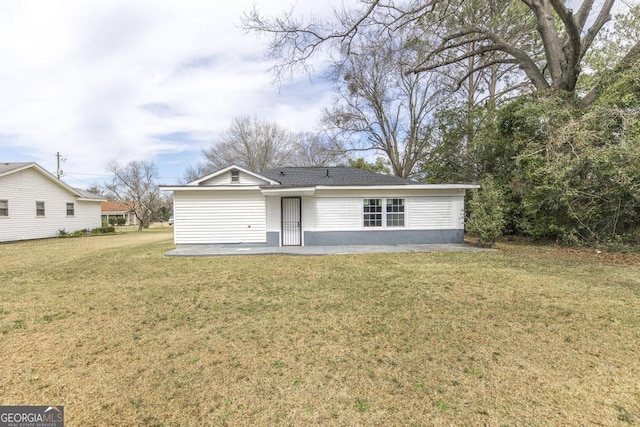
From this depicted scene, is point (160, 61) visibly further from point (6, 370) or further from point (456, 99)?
point (456, 99)

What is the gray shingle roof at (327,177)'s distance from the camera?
12.7 m

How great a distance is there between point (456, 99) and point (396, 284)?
706 inches

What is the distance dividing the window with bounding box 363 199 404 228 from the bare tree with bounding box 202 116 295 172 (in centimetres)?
2026

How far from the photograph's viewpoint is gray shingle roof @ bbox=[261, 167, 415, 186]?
12.7 metres

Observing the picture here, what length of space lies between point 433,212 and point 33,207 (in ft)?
73.2

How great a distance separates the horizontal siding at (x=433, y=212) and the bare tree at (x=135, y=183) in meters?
29.7

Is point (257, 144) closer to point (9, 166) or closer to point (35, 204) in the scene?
point (35, 204)

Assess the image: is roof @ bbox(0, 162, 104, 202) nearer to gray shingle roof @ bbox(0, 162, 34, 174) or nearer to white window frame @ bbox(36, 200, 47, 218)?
gray shingle roof @ bbox(0, 162, 34, 174)

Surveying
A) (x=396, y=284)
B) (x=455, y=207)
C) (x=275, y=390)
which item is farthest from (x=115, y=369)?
(x=455, y=207)

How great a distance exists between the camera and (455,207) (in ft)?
40.0

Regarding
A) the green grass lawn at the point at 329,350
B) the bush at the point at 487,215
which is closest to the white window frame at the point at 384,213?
the bush at the point at 487,215

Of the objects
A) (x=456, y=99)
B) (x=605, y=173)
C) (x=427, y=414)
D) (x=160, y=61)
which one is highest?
(x=456, y=99)

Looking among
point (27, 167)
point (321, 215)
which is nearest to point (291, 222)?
point (321, 215)

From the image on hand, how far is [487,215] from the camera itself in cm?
1091
